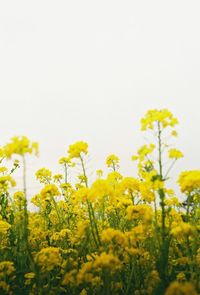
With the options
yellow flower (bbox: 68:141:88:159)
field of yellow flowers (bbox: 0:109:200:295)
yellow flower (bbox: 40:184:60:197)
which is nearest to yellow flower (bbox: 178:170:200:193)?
field of yellow flowers (bbox: 0:109:200:295)

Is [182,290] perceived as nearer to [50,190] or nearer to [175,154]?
[175,154]

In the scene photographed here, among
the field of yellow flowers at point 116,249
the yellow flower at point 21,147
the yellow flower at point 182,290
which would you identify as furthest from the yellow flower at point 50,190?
the yellow flower at point 182,290

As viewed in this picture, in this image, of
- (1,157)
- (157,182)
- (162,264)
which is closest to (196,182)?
(157,182)

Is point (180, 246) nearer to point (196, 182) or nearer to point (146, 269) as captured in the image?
point (146, 269)

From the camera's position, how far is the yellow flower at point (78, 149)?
4469 mm

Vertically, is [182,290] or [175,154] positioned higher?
[175,154]

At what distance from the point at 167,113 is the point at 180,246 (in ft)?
5.87


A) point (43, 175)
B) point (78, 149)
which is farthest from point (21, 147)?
point (43, 175)

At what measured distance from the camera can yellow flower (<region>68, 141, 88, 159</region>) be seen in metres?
4.47

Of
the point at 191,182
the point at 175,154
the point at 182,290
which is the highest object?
the point at 175,154

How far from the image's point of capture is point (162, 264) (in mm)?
3334

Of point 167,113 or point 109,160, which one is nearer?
point 167,113

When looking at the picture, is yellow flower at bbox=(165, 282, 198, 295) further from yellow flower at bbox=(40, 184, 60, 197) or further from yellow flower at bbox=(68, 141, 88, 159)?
yellow flower at bbox=(40, 184, 60, 197)

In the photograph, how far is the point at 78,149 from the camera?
4465mm
